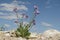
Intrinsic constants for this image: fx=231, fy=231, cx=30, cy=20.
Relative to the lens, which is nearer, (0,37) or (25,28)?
(0,37)

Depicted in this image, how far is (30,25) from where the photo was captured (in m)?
11.2

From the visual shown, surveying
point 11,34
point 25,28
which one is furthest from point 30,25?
point 11,34

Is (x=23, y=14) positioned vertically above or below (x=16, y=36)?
above

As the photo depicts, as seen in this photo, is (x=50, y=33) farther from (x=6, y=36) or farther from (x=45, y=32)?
(x=6, y=36)

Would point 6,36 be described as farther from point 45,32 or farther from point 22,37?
point 45,32

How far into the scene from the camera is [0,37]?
34.3 ft

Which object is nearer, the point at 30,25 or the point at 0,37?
the point at 0,37

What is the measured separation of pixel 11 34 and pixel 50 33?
6.20ft

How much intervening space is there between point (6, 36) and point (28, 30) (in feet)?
4.00

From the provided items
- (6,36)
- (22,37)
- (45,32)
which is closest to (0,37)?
(6,36)

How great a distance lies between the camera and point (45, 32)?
11055mm

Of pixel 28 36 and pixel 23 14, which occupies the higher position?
pixel 23 14

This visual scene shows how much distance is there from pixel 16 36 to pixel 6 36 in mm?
565

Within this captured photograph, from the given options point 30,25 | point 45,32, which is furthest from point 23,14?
point 45,32
